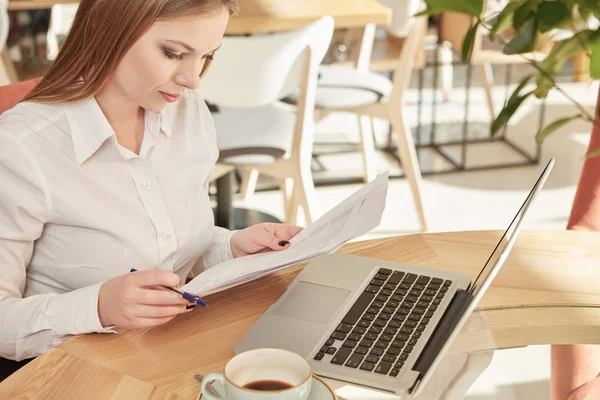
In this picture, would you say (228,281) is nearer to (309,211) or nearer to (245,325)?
(245,325)

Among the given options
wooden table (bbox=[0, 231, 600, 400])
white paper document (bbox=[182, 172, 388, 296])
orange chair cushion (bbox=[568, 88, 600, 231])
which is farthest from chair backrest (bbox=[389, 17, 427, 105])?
white paper document (bbox=[182, 172, 388, 296])

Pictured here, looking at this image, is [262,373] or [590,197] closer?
[262,373]

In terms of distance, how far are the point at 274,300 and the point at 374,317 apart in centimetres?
16

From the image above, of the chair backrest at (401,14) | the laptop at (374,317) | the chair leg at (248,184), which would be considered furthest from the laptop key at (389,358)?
the chair leg at (248,184)

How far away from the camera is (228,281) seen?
1.09 meters

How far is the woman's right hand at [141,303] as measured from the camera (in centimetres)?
109

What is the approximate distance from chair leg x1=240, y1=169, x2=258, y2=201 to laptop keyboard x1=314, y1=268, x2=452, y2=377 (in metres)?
2.26

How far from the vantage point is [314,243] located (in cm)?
→ 117

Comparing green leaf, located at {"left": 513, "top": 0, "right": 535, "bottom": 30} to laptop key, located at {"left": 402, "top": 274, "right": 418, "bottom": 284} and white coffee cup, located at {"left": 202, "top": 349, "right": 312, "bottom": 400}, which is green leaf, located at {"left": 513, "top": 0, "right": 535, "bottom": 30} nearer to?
white coffee cup, located at {"left": 202, "top": 349, "right": 312, "bottom": 400}

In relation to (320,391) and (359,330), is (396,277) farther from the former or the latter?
(320,391)

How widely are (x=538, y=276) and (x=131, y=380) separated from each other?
0.61 meters

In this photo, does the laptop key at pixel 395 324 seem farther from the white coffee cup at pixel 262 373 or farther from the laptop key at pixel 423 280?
the white coffee cup at pixel 262 373

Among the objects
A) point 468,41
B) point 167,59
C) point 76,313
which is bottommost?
point 76,313

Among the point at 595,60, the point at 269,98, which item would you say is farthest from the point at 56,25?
the point at 595,60
